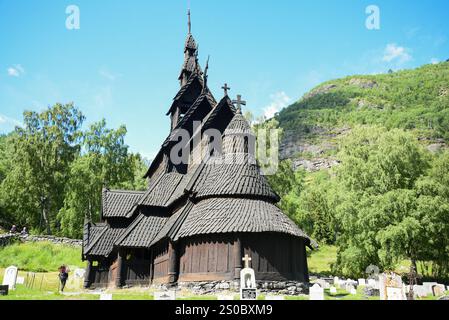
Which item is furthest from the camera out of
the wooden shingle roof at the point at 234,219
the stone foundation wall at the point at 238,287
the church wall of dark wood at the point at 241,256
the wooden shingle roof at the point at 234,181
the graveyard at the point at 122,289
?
the wooden shingle roof at the point at 234,181

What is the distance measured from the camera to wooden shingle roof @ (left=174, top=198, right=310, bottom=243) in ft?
59.1

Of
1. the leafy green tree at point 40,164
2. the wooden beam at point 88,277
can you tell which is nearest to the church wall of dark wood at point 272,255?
the wooden beam at point 88,277

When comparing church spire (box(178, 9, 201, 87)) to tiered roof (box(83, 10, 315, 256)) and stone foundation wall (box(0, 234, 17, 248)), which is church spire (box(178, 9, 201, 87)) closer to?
tiered roof (box(83, 10, 315, 256))

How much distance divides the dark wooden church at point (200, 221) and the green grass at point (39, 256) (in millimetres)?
7365

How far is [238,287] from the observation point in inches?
673

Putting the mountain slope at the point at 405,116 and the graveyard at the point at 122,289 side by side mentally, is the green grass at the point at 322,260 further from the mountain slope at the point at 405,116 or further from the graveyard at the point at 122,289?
the mountain slope at the point at 405,116

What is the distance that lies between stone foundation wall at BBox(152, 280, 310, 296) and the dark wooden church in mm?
274

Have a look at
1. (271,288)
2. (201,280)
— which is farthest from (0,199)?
(271,288)

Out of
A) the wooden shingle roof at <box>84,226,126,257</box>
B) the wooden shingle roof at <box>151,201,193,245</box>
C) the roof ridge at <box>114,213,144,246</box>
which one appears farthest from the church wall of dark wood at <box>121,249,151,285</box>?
the wooden shingle roof at <box>151,201,193,245</box>

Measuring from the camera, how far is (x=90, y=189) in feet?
141

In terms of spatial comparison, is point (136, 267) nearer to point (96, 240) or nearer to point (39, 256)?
point (96, 240)

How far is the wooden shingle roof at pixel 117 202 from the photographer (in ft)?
90.4

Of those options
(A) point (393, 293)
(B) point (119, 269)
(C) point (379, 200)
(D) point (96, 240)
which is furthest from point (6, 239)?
(A) point (393, 293)
